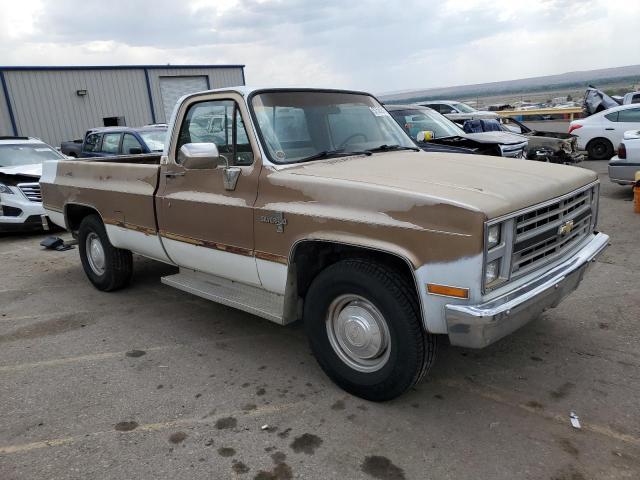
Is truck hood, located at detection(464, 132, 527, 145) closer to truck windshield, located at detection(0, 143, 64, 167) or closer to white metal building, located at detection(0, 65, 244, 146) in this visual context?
truck windshield, located at detection(0, 143, 64, 167)

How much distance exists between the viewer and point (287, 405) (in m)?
3.47

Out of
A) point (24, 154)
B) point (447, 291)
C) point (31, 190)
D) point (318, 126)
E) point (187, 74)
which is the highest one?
point (187, 74)

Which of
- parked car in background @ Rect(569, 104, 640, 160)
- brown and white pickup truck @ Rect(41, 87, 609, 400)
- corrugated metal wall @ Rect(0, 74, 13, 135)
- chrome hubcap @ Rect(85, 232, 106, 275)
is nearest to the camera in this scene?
brown and white pickup truck @ Rect(41, 87, 609, 400)

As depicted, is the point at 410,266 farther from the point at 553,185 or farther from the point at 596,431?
the point at 596,431

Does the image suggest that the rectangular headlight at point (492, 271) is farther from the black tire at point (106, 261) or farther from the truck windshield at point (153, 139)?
the truck windshield at point (153, 139)

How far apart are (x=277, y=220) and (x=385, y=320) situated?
3.33 ft

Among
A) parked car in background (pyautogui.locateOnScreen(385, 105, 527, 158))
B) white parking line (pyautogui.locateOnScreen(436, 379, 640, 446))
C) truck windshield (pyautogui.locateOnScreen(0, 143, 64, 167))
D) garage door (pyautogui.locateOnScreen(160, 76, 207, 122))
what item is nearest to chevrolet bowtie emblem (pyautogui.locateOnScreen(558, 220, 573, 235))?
white parking line (pyautogui.locateOnScreen(436, 379, 640, 446))

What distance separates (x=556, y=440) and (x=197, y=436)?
6.92 feet

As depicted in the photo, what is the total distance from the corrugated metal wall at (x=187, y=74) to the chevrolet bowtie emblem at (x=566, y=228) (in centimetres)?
2423

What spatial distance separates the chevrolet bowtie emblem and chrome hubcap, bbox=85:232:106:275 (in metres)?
4.67

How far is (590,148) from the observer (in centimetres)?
1520

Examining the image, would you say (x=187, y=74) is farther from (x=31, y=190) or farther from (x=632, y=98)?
(x=632, y=98)

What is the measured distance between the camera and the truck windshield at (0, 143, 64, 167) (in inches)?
402

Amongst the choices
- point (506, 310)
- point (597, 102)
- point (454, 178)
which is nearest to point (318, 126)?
point (454, 178)
